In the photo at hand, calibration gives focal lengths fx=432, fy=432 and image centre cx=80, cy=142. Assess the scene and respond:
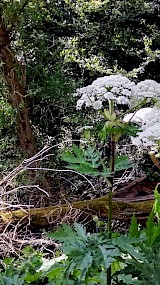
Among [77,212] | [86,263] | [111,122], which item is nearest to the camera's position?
[86,263]

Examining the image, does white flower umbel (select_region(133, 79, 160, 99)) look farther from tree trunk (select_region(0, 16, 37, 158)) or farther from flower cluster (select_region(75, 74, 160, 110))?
tree trunk (select_region(0, 16, 37, 158))

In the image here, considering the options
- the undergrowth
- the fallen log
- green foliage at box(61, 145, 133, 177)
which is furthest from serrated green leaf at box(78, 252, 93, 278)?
the fallen log

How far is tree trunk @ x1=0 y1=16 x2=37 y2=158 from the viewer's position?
2.71 m

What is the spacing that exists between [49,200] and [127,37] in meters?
1.36

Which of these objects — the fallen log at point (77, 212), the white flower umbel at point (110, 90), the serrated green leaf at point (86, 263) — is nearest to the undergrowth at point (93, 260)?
the serrated green leaf at point (86, 263)

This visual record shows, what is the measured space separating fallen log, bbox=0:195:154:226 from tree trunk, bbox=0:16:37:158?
18.0 inches

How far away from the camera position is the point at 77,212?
2508 millimetres

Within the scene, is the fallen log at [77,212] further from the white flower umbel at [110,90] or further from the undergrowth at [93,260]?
the white flower umbel at [110,90]

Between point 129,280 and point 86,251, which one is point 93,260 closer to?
point 86,251

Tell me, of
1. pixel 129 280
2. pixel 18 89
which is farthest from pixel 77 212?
pixel 129 280

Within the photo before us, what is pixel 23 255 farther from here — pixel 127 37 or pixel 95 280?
pixel 127 37

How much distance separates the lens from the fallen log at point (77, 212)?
97.6 inches

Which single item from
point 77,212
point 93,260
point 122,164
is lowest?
point 77,212

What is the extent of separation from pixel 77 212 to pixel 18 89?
2.85 ft
